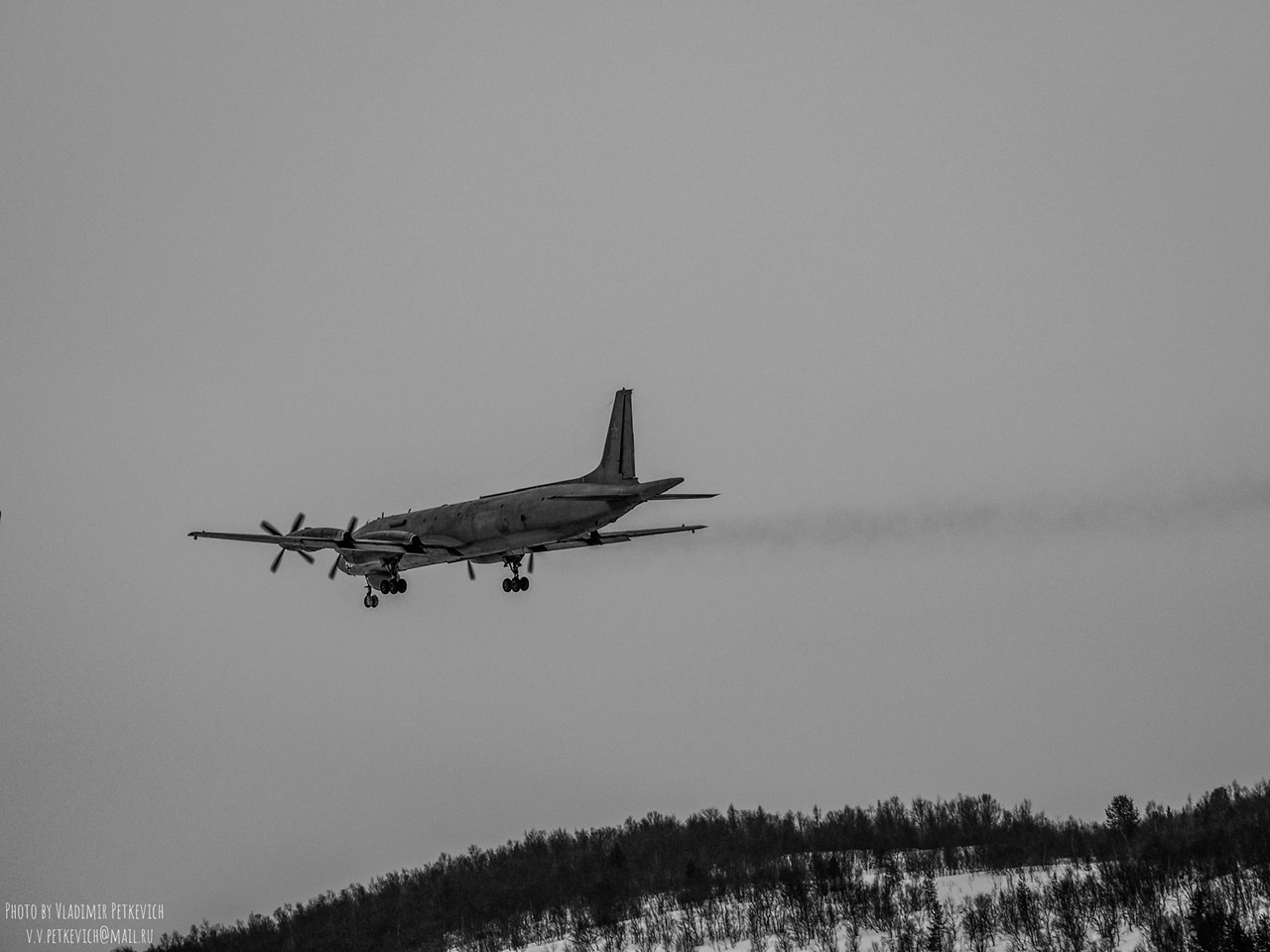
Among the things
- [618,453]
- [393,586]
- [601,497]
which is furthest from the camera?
[393,586]

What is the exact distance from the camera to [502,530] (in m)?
84.9

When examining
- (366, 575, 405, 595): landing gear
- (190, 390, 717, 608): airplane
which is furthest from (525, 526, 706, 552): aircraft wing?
(366, 575, 405, 595): landing gear

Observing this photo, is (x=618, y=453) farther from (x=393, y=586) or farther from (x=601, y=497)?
(x=393, y=586)

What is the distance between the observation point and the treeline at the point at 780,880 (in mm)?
84188

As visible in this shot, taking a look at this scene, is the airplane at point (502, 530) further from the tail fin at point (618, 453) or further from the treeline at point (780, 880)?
the treeline at point (780, 880)

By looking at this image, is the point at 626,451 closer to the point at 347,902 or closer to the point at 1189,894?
the point at 1189,894

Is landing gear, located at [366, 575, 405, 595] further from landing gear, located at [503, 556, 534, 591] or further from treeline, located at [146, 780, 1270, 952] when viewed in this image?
treeline, located at [146, 780, 1270, 952]

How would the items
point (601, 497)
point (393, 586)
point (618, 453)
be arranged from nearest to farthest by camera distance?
point (601, 497)
point (618, 453)
point (393, 586)

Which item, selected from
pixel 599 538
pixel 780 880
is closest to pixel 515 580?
pixel 599 538

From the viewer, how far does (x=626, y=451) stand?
8356cm

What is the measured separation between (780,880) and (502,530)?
29493 millimetres

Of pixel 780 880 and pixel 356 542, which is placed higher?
pixel 356 542

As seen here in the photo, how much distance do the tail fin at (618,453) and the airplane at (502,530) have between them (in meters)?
0.05

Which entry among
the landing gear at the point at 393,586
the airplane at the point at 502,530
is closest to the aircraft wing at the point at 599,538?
the airplane at the point at 502,530
